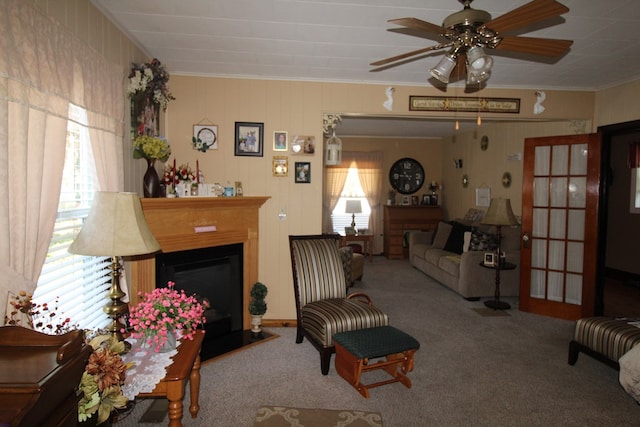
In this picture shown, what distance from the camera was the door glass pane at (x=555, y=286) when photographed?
4.83 metres

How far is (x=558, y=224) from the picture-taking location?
15.7ft

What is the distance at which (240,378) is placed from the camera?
3.16 meters

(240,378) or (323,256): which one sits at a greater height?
(323,256)

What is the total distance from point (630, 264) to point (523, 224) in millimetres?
2990

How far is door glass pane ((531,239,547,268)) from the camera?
16.1 ft

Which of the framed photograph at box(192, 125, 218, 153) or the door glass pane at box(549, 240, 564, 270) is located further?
the door glass pane at box(549, 240, 564, 270)

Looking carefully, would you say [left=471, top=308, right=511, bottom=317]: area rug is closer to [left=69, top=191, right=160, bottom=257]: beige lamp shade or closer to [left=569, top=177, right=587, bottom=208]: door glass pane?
[left=569, top=177, right=587, bottom=208]: door glass pane

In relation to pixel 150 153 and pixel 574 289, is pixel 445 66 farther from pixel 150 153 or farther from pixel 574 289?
pixel 574 289

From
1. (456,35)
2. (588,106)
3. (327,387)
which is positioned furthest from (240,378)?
(588,106)

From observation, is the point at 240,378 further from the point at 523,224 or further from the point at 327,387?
the point at 523,224

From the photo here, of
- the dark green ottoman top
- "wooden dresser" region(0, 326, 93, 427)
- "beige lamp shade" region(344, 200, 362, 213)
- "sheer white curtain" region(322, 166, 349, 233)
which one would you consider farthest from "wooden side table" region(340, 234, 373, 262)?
"wooden dresser" region(0, 326, 93, 427)

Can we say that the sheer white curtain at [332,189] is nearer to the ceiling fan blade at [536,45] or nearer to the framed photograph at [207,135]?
the framed photograph at [207,135]

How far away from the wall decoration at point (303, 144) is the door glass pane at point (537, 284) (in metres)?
3.08

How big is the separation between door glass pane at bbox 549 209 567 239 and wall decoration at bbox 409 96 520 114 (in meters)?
1.30
